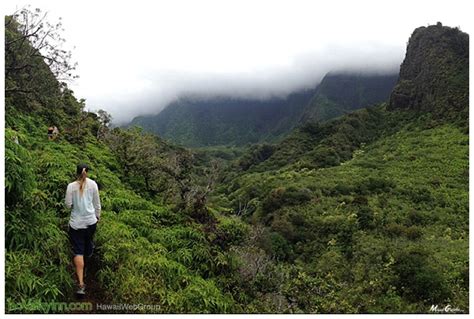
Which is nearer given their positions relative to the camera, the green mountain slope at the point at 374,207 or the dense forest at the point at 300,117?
the green mountain slope at the point at 374,207

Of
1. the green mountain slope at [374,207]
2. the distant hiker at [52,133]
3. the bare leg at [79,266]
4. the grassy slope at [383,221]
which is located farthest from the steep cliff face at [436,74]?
the bare leg at [79,266]

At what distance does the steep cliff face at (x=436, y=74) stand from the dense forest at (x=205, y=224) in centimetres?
1670

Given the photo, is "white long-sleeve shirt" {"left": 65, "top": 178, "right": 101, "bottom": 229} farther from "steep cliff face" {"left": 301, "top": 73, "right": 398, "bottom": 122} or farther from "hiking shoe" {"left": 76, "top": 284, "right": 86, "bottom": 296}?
"steep cliff face" {"left": 301, "top": 73, "right": 398, "bottom": 122}

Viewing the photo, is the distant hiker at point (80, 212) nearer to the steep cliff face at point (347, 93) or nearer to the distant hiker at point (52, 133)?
the distant hiker at point (52, 133)

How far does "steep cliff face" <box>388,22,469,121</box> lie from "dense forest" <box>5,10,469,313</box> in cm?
1670

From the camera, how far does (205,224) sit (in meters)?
10.5

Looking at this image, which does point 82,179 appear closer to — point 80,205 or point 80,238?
point 80,205

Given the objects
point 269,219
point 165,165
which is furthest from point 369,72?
point 165,165

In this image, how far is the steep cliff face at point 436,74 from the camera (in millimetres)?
69500

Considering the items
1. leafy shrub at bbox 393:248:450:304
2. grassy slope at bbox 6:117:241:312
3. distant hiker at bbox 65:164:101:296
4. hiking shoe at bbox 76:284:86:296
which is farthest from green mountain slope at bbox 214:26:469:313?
distant hiker at bbox 65:164:101:296

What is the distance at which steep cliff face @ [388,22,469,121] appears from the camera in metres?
69.5

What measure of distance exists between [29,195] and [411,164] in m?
50.6

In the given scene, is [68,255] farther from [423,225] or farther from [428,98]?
[428,98]

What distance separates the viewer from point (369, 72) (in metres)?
184
